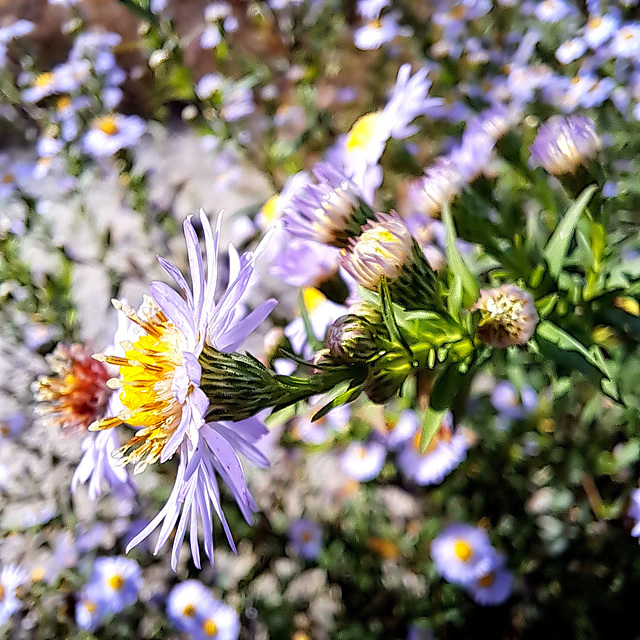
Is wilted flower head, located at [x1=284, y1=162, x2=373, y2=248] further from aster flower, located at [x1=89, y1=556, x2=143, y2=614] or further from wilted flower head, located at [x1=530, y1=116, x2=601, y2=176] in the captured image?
aster flower, located at [x1=89, y1=556, x2=143, y2=614]

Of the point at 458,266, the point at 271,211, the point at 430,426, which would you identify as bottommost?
the point at 271,211

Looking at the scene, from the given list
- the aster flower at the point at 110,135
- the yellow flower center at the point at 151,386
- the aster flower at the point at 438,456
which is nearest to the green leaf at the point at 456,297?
the yellow flower center at the point at 151,386

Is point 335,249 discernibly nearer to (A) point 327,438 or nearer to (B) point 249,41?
(A) point 327,438

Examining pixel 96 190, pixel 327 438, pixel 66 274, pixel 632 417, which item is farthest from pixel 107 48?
pixel 632 417

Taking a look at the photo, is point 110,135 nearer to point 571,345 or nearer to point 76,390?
point 76,390

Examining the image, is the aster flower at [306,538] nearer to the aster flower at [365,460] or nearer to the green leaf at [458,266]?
the aster flower at [365,460]

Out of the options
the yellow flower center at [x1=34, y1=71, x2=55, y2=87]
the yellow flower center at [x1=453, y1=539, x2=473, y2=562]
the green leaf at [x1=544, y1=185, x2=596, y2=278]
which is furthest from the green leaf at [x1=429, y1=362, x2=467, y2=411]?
the yellow flower center at [x1=34, y1=71, x2=55, y2=87]

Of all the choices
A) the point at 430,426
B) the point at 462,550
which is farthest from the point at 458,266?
the point at 462,550
